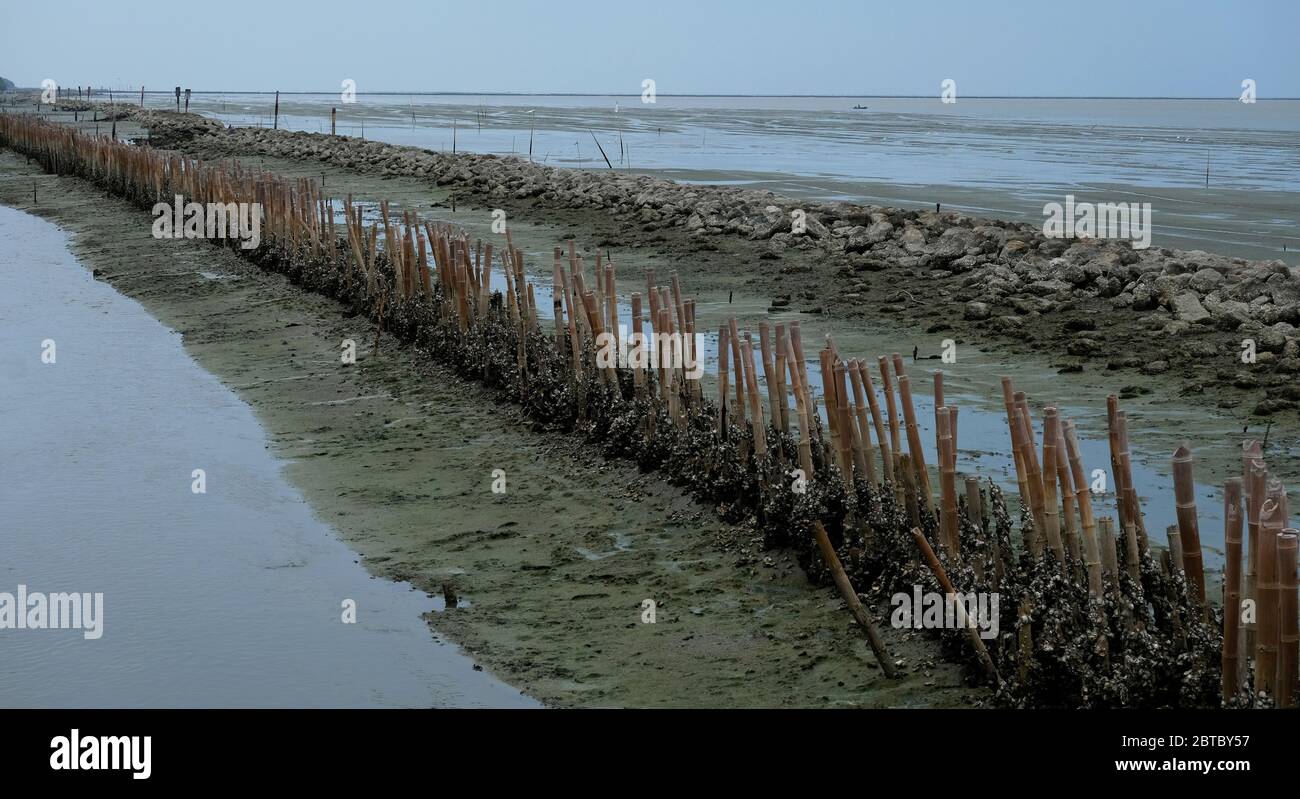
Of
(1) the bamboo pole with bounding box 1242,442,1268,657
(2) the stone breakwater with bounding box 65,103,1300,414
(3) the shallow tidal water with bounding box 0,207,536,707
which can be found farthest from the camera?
(2) the stone breakwater with bounding box 65,103,1300,414

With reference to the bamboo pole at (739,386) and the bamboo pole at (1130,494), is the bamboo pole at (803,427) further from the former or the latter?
the bamboo pole at (1130,494)

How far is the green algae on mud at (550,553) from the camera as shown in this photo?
5.36 m

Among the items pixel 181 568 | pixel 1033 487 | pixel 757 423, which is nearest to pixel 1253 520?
pixel 1033 487

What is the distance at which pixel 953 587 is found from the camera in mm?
5328

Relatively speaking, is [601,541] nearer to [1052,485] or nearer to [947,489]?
[947,489]

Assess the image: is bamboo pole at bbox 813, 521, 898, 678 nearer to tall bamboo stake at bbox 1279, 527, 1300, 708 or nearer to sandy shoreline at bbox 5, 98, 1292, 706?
tall bamboo stake at bbox 1279, 527, 1300, 708

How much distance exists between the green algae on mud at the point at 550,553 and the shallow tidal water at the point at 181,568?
21cm

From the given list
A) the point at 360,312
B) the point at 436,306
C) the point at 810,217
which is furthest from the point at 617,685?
the point at 810,217

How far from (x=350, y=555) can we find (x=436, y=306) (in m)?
4.43

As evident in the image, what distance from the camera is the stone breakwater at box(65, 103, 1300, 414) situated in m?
10.3

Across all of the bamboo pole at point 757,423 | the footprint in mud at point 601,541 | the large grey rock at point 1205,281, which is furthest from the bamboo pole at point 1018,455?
the large grey rock at point 1205,281

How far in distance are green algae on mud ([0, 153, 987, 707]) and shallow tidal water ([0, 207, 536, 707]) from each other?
0.68 feet

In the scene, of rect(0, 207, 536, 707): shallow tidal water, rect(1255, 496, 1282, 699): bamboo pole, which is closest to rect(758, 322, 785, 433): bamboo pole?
rect(0, 207, 536, 707): shallow tidal water
